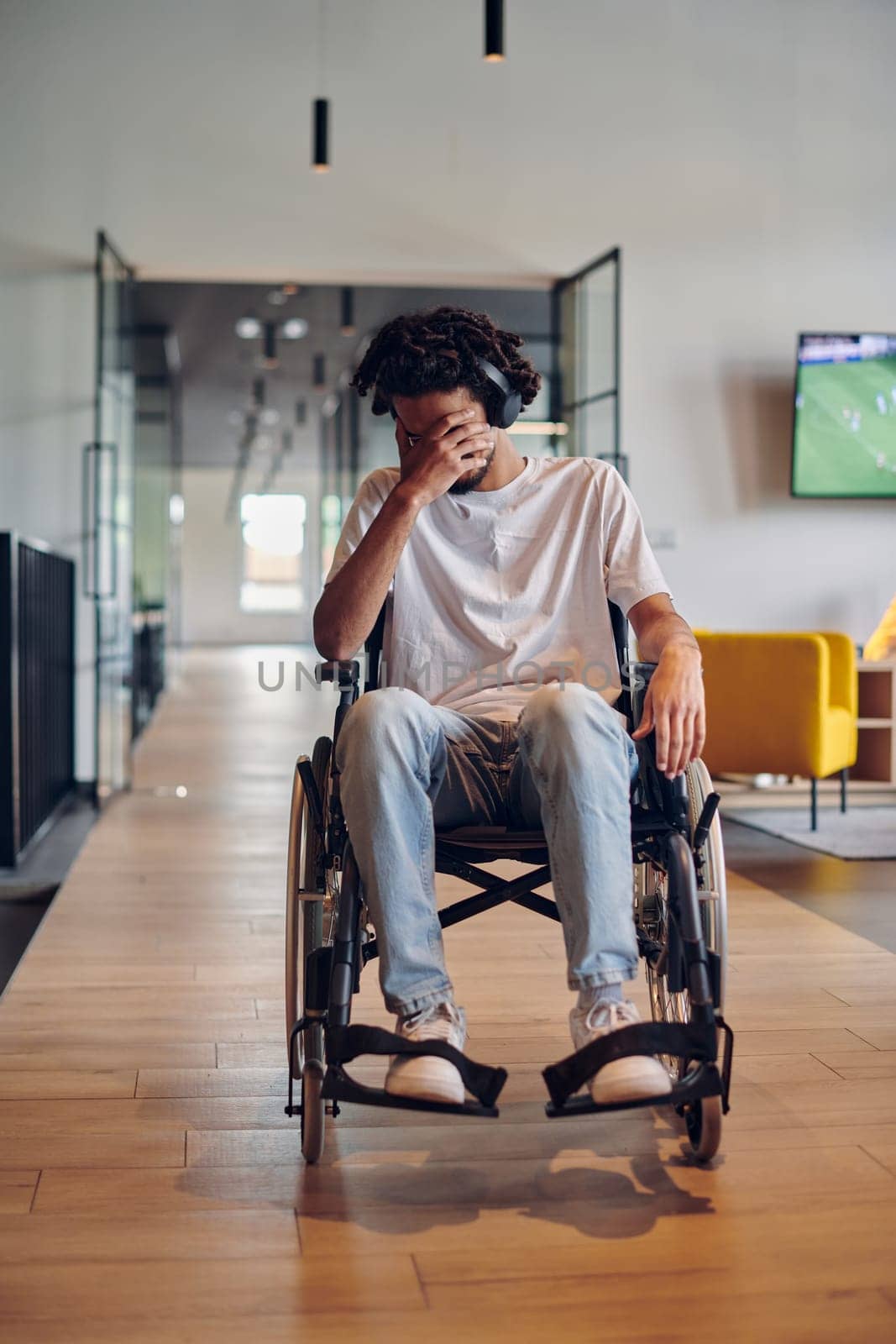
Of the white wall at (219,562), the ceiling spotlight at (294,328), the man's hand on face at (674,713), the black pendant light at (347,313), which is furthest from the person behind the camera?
the white wall at (219,562)

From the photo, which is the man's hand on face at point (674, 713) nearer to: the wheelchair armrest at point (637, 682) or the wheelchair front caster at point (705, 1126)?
the wheelchair armrest at point (637, 682)

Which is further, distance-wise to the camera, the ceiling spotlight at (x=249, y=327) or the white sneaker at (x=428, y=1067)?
the ceiling spotlight at (x=249, y=327)

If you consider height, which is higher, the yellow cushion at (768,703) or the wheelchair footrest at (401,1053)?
the yellow cushion at (768,703)

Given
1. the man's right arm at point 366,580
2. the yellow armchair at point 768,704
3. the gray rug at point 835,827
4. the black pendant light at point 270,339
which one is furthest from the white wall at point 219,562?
the man's right arm at point 366,580

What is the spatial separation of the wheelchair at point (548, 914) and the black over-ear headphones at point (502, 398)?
311 millimetres

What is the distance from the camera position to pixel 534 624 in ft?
6.18

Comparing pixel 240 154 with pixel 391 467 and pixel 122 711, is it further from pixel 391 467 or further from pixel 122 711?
pixel 391 467

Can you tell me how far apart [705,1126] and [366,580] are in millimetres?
785

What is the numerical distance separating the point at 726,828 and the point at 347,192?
2.91 metres

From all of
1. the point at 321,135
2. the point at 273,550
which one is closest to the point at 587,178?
the point at 321,135

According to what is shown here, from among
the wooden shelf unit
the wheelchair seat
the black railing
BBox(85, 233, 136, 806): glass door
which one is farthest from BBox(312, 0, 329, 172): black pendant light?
the wheelchair seat

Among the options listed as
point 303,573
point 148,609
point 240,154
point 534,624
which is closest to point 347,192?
point 240,154

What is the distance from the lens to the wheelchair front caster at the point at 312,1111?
5.29 ft

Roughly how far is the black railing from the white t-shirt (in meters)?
2.28
